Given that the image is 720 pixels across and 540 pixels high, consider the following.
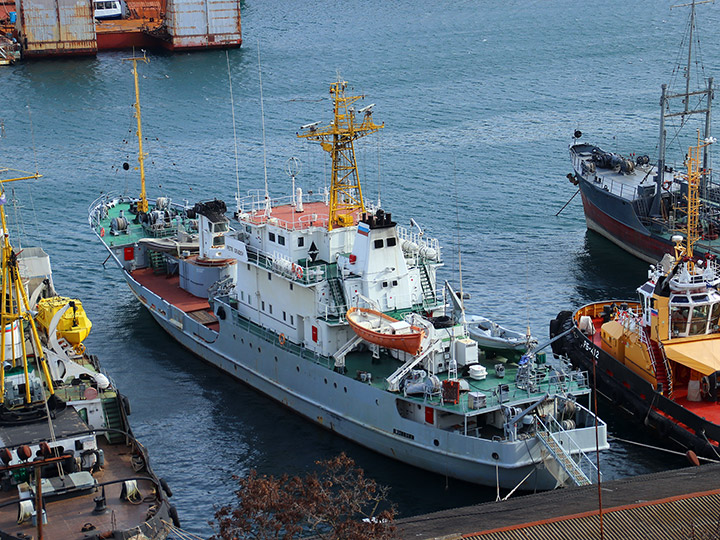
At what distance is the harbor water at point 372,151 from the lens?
150ft

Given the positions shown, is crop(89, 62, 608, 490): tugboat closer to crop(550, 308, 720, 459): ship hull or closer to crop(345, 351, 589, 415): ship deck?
crop(345, 351, 589, 415): ship deck

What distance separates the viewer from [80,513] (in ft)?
113

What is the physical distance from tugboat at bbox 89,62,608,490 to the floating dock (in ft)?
10.4

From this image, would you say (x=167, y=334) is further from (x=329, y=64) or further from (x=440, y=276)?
(x=329, y=64)

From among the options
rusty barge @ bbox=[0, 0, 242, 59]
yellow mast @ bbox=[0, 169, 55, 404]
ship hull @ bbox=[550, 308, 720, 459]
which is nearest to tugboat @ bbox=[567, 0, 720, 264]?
ship hull @ bbox=[550, 308, 720, 459]

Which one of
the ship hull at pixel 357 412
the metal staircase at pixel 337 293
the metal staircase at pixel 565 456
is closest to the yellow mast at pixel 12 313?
the ship hull at pixel 357 412

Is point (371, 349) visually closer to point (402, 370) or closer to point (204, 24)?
point (402, 370)

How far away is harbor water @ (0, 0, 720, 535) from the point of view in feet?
150

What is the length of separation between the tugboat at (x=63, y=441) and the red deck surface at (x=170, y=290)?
8681 millimetres

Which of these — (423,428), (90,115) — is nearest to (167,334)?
(423,428)

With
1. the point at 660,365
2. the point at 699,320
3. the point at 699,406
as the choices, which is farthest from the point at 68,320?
the point at 699,320

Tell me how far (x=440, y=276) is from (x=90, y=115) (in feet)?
155

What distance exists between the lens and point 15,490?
36.0 meters

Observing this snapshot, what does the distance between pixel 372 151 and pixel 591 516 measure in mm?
53392
